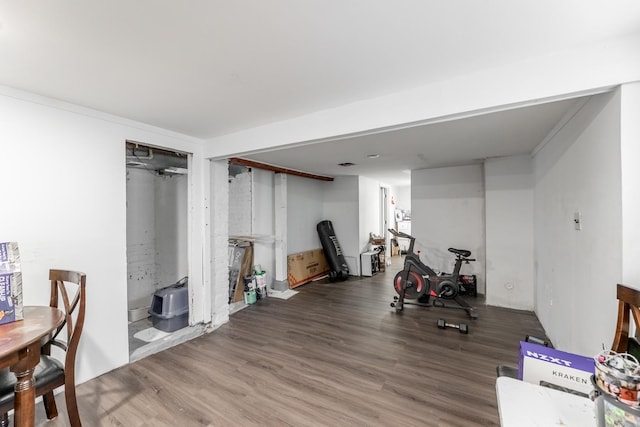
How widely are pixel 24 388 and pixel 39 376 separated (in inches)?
12.3

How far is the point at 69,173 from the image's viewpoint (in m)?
2.17

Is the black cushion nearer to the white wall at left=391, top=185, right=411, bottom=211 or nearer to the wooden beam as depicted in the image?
the wooden beam

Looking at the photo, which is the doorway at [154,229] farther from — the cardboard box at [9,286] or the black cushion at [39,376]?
the cardboard box at [9,286]

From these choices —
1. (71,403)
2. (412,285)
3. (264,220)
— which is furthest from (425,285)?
(71,403)

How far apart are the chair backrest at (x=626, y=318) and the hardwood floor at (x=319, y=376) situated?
3.09ft

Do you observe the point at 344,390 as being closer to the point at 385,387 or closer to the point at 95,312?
the point at 385,387

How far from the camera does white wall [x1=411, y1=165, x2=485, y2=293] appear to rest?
4.54 metres

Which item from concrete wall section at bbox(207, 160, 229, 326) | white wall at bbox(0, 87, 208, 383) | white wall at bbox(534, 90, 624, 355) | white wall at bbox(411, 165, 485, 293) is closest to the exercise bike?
white wall at bbox(411, 165, 485, 293)

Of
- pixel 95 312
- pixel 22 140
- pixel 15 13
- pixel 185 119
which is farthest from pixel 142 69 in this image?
pixel 95 312

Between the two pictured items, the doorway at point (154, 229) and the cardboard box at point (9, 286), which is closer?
the cardboard box at point (9, 286)

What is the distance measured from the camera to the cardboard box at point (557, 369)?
121 centimetres

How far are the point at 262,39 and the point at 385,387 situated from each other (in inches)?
98.1

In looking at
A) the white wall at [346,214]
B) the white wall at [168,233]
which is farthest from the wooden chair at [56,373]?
the white wall at [346,214]

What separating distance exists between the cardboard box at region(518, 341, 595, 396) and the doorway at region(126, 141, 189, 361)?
136 inches
